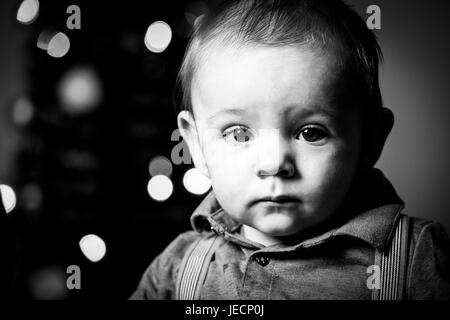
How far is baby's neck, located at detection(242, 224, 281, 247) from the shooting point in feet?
2.31

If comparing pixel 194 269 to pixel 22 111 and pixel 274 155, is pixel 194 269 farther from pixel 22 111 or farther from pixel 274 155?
pixel 22 111

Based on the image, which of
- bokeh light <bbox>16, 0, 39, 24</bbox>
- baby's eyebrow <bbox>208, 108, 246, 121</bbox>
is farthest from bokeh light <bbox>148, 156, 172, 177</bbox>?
bokeh light <bbox>16, 0, 39, 24</bbox>

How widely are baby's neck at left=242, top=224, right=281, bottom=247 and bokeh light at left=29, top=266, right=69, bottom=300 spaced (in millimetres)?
323

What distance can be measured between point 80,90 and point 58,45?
9 centimetres

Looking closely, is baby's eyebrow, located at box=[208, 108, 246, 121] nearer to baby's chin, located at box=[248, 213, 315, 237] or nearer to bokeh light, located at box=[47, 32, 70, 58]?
baby's chin, located at box=[248, 213, 315, 237]

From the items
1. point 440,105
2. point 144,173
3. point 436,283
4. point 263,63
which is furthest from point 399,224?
point 144,173

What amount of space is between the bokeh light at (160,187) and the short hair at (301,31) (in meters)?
0.19

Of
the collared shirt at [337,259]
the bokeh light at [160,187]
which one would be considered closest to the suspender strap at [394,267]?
the collared shirt at [337,259]

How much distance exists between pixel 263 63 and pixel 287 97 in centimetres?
6

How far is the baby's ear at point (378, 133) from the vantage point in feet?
2.22

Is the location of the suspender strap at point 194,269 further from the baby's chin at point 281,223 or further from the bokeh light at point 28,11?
the bokeh light at point 28,11

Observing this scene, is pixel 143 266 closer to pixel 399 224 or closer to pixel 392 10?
pixel 399 224

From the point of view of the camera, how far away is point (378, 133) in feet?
2.23
